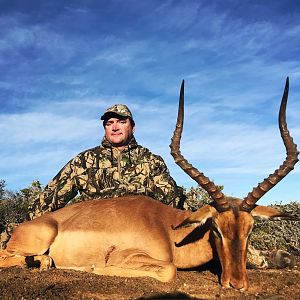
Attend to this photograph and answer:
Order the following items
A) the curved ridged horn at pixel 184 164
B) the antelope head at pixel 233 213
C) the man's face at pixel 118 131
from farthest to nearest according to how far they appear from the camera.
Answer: the man's face at pixel 118 131 < the curved ridged horn at pixel 184 164 < the antelope head at pixel 233 213

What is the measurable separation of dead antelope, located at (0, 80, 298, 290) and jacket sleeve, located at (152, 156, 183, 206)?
165 cm

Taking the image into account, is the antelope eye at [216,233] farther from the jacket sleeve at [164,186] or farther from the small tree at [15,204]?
the small tree at [15,204]

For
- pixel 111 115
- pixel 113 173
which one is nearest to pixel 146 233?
pixel 113 173

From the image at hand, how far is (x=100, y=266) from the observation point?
22.6ft

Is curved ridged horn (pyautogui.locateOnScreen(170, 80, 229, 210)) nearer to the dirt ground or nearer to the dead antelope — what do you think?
the dead antelope

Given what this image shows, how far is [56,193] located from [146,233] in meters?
2.96

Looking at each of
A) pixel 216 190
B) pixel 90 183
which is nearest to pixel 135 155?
pixel 90 183

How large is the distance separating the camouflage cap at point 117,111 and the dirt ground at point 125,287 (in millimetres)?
4195

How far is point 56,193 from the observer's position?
9.20 meters

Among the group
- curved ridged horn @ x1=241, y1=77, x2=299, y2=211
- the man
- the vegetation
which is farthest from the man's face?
curved ridged horn @ x1=241, y1=77, x2=299, y2=211

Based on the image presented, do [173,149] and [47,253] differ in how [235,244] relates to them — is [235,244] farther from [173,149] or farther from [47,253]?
[47,253]

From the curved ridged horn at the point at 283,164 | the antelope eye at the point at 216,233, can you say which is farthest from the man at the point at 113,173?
the curved ridged horn at the point at 283,164

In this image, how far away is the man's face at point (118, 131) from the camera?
394 inches

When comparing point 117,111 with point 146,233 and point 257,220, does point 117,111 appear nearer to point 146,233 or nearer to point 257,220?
point 146,233
